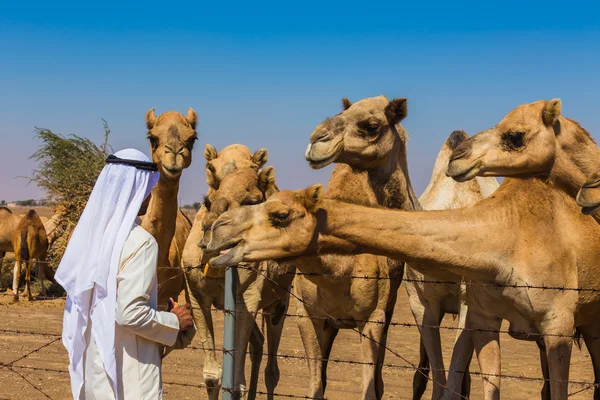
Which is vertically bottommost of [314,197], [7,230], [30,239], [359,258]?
[30,239]

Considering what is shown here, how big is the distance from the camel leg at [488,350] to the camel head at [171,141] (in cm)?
291

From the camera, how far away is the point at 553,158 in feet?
19.6

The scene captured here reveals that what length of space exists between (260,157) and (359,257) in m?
2.08

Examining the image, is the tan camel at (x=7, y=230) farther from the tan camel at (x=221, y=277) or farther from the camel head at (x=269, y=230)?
the camel head at (x=269, y=230)

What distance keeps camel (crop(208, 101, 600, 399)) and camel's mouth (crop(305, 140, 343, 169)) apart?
1.14 metres

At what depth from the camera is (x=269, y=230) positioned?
503 centimetres

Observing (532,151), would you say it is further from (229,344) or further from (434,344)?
(229,344)

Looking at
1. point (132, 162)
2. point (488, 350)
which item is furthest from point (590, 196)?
point (132, 162)

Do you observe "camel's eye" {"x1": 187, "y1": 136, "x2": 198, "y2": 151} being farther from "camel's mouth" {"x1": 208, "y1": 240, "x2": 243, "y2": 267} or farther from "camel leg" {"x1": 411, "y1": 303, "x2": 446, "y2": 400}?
"camel's mouth" {"x1": 208, "y1": 240, "x2": 243, "y2": 267}

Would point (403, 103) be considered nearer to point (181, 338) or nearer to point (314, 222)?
point (314, 222)

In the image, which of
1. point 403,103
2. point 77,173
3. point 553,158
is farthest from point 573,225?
point 77,173

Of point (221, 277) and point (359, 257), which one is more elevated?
point (359, 257)

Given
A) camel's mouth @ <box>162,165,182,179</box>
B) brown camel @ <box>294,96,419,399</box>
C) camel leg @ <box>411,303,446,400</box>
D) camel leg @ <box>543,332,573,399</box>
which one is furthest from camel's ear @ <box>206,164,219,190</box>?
camel leg @ <box>543,332,573,399</box>

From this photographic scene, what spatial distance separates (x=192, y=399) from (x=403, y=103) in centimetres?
359
